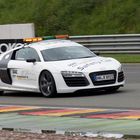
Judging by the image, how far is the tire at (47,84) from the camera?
15.7m

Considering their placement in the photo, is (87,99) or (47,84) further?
(47,84)

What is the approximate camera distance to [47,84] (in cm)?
1578

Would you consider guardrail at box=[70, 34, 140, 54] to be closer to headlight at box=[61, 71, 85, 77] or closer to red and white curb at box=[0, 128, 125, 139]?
headlight at box=[61, 71, 85, 77]

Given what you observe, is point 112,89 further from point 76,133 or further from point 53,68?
point 76,133

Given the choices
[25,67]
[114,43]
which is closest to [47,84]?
[25,67]

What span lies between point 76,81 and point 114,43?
559 inches

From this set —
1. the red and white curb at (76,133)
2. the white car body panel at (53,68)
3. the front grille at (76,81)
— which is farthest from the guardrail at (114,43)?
the red and white curb at (76,133)

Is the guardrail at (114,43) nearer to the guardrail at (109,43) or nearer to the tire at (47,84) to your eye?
the guardrail at (109,43)

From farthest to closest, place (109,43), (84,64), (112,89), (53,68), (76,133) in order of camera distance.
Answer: (109,43) < (112,89) < (53,68) < (84,64) < (76,133)

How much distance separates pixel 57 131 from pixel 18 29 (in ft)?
77.5

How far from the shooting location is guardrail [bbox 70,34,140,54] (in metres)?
28.6

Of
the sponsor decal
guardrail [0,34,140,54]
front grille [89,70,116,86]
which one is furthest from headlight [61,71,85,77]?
guardrail [0,34,140,54]

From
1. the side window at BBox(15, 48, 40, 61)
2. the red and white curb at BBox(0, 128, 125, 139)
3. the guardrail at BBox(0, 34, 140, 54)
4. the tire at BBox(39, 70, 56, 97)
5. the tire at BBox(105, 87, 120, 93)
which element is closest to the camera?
the red and white curb at BBox(0, 128, 125, 139)

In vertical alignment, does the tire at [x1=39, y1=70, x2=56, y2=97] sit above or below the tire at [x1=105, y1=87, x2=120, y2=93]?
above
